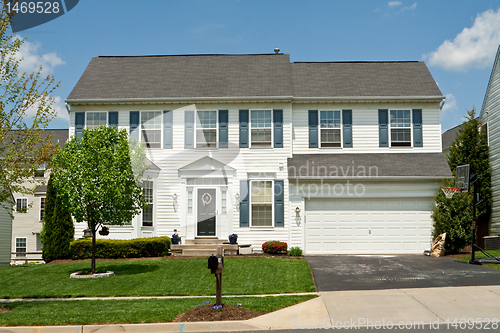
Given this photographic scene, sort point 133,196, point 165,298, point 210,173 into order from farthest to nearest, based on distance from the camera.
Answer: point 210,173
point 133,196
point 165,298

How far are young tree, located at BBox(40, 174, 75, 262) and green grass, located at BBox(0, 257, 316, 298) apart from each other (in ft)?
6.02

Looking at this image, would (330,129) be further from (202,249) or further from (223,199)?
(202,249)

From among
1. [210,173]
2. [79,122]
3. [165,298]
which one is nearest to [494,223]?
[210,173]

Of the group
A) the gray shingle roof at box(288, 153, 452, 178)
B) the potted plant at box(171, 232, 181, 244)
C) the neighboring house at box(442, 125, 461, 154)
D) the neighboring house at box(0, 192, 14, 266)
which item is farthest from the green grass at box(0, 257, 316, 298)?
the neighboring house at box(442, 125, 461, 154)

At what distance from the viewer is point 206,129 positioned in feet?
67.1

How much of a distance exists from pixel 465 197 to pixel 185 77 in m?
13.3

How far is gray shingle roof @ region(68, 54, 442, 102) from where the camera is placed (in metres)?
20.7

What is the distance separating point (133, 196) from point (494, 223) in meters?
15.7

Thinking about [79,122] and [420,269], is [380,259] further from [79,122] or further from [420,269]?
[79,122]

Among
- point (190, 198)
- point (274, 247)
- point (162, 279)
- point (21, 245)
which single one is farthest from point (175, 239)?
point (21, 245)

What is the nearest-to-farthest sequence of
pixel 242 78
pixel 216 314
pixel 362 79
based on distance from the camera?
pixel 216 314
pixel 242 78
pixel 362 79

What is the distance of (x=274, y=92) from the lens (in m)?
20.4

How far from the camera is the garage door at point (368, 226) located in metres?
19.1

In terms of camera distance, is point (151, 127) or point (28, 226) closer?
point (151, 127)
